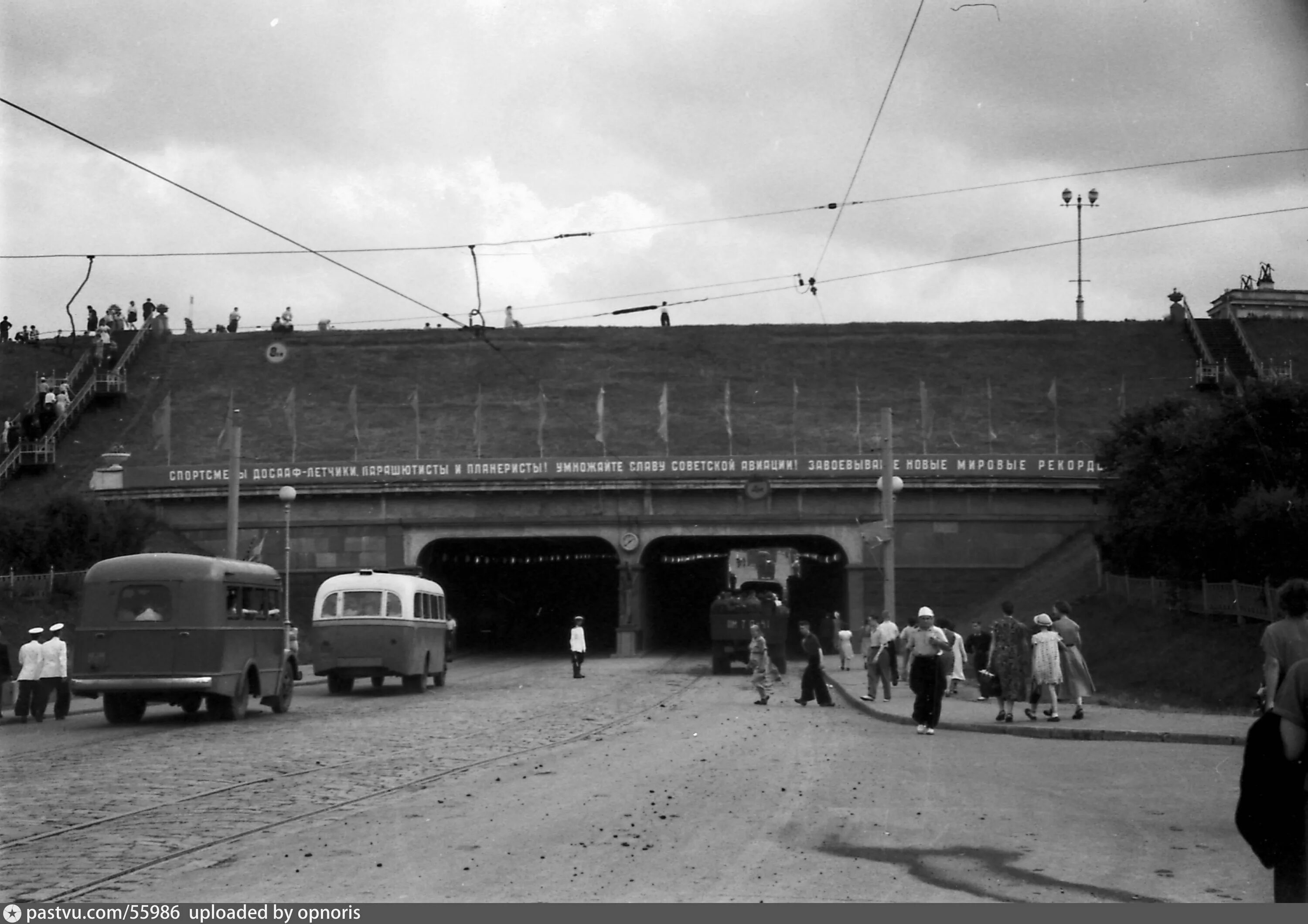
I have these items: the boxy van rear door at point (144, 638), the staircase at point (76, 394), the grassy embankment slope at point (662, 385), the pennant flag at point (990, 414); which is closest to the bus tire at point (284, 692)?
the boxy van rear door at point (144, 638)

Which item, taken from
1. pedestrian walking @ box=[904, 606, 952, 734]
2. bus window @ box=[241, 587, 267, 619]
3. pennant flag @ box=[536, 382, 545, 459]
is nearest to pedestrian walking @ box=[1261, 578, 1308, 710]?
pedestrian walking @ box=[904, 606, 952, 734]

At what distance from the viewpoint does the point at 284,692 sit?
87.2 feet

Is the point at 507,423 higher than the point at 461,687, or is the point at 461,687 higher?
the point at 507,423

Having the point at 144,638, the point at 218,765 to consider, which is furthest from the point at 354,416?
the point at 218,765

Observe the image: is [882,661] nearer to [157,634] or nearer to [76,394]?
[157,634]

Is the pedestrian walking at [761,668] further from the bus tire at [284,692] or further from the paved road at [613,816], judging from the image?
the bus tire at [284,692]

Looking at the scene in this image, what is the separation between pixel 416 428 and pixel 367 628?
31.1m

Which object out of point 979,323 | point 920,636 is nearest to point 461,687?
point 920,636

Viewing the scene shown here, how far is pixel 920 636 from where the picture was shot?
2205 centimetres

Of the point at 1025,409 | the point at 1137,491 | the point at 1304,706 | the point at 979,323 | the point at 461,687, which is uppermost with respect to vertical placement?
the point at 979,323

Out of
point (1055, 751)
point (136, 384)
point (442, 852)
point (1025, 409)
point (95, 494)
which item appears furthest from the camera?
point (136, 384)

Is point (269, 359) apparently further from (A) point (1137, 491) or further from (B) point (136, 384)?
(A) point (1137, 491)

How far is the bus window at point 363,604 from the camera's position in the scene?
31.4 meters

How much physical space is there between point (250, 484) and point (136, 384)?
1769 centimetres
